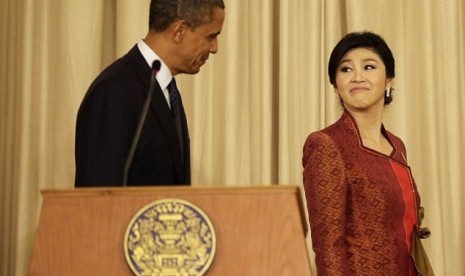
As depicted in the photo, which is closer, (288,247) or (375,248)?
(288,247)

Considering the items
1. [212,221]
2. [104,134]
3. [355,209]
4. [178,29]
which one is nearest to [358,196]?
[355,209]

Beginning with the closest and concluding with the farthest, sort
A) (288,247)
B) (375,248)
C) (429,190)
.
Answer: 1. (288,247)
2. (375,248)
3. (429,190)

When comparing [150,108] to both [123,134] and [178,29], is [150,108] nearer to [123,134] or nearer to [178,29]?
[123,134]

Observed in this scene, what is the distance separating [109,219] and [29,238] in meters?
1.96

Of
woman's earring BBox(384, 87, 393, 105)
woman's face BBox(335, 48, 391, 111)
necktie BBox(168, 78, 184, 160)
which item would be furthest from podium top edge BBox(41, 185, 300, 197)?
woman's earring BBox(384, 87, 393, 105)

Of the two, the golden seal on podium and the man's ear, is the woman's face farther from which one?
the golden seal on podium

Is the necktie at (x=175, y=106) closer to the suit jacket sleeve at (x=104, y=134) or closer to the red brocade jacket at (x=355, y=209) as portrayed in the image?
the suit jacket sleeve at (x=104, y=134)

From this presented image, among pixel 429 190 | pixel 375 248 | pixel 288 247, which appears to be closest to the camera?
pixel 288 247

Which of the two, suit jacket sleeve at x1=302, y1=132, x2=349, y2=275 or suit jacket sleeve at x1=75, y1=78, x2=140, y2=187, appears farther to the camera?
suit jacket sleeve at x1=302, y1=132, x2=349, y2=275

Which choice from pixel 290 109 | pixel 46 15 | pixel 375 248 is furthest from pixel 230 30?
pixel 375 248

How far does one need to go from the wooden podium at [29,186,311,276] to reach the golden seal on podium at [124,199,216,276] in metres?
0.01

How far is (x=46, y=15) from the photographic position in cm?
325

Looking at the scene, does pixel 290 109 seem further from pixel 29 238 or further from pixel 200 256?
pixel 200 256

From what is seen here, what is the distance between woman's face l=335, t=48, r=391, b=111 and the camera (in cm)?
242
